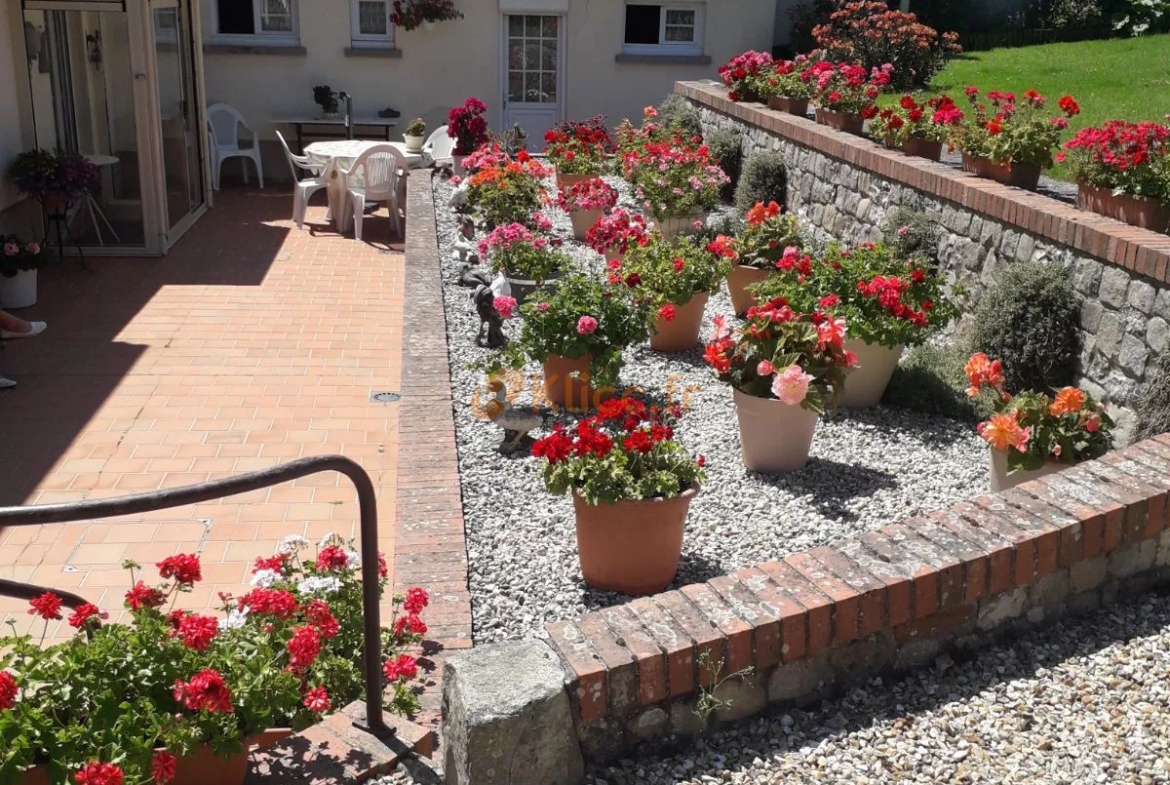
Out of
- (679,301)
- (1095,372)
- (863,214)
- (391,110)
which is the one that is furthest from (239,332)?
(391,110)

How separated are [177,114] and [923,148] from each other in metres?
7.11

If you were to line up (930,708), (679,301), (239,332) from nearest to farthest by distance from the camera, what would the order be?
(930,708) → (679,301) → (239,332)

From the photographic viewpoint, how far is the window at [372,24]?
14.8 metres

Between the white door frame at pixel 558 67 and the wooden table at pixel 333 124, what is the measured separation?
1.49m

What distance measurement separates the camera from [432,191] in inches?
456

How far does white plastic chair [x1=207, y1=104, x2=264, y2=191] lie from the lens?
14.0 m

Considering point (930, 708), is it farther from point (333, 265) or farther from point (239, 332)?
point (333, 265)

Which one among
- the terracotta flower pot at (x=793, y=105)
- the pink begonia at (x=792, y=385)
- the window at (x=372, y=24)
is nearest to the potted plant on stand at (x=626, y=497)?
the pink begonia at (x=792, y=385)

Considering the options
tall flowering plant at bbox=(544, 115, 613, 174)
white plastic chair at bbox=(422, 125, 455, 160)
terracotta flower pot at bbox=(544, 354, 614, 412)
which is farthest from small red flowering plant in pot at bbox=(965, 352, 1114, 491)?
white plastic chair at bbox=(422, 125, 455, 160)

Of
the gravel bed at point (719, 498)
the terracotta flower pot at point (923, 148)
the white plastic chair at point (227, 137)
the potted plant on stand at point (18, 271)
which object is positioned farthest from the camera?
the white plastic chair at point (227, 137)

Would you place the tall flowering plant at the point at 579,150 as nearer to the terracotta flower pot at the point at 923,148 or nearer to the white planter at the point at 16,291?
the terracotta flower pot at the point at 923,148

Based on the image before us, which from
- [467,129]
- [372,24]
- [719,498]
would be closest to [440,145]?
[467,129]

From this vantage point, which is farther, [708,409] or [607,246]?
[607,246]

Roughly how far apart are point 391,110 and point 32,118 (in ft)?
19.3
